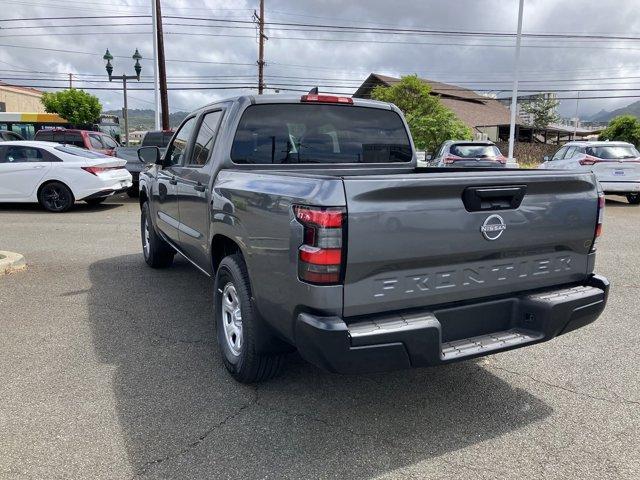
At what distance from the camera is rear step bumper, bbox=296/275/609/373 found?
8.40 feet

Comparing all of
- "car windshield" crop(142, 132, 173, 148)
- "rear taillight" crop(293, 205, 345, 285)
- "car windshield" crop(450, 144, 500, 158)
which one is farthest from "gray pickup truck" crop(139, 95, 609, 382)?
"car windshield" crop(450, 144, 500, 158)

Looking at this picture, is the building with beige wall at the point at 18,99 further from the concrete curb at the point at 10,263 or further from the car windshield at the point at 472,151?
the concrete curb at the point at 10,263

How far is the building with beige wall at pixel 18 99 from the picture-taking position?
70.6 meters

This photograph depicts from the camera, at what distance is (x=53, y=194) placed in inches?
461

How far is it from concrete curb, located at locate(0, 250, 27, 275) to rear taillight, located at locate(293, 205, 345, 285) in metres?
5.27

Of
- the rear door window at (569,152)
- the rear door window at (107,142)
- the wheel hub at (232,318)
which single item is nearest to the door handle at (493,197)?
the wheel hub at (232,318)

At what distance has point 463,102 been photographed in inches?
2096

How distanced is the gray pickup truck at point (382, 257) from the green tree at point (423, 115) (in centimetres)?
2873

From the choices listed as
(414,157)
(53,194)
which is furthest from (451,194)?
(53,194)

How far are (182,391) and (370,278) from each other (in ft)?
5.41

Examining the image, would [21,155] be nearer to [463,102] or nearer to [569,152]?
[569,152]

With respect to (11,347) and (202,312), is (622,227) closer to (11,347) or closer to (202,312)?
(202,312)

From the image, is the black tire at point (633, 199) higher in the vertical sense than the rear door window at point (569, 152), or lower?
lower

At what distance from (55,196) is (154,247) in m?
6.71
